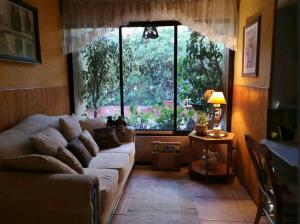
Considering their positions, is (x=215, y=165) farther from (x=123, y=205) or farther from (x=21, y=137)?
(x=21, y=137)

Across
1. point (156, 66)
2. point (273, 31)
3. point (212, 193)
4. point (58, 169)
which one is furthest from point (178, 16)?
point (58, 169)

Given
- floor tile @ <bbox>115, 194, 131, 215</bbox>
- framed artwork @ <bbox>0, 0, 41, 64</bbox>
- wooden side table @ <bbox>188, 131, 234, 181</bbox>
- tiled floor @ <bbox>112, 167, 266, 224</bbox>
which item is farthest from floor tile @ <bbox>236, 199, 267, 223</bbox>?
framed artwork @ <bbox>0, 0, 41, 64</bbox>

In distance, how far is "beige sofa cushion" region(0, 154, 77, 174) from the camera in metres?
1.83

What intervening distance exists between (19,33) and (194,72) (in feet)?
7.80

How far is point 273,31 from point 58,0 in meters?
2.90

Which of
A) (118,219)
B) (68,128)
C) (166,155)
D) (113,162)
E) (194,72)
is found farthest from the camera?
(194,72)

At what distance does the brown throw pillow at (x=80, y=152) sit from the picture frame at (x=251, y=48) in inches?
80.2

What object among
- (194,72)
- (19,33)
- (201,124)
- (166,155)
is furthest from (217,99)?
(19,33)

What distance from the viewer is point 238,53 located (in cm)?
353

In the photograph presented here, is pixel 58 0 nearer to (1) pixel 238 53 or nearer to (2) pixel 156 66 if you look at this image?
(2) pixel 156 66

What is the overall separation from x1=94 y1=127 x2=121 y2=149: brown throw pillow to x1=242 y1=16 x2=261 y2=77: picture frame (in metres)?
1.86

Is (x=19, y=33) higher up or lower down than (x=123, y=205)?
higher up

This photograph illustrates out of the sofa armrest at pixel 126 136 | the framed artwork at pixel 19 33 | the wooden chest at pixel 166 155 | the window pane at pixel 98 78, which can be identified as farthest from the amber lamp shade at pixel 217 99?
the framed artwork at pixel 19 33

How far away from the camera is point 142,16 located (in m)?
3.66
